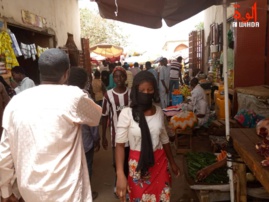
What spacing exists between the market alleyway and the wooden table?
1.15 m

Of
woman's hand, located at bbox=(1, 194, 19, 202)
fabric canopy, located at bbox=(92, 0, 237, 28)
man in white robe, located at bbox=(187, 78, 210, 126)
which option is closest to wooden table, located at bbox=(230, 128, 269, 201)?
fabric canopy, located at bbox=(92, 0, 237, 28)

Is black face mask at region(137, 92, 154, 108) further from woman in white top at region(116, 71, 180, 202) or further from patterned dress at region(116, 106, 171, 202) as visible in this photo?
patterned dress at region(116, 106, 171, 202)

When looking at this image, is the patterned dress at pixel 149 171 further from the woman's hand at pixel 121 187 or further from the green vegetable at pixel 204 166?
the green vegetable at pixel 204 166

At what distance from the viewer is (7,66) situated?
534 cm

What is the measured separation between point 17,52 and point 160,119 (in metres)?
4.17

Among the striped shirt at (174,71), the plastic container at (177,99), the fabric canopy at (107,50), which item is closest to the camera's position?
the plastic container at (177,99)

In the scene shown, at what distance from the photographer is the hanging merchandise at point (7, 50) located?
208 inches

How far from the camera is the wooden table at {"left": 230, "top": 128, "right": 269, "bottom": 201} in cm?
206

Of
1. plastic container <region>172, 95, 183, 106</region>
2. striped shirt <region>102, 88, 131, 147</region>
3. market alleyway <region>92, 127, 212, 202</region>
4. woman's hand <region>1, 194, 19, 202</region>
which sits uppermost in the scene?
striped shirt <region>102, 88, 131, 147</region>

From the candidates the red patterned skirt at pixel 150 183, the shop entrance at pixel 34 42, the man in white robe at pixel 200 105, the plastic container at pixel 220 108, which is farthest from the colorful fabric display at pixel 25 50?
the red patterned skirt at pixel 150 183

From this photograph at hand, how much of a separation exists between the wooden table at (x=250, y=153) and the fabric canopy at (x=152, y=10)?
5.00 feet

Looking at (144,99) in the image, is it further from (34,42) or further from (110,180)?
(34,42)

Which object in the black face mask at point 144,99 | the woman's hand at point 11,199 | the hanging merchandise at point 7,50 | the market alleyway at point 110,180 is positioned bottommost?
the market alleyway at point 110,180

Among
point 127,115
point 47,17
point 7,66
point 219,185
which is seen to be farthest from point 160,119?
point 47,17
